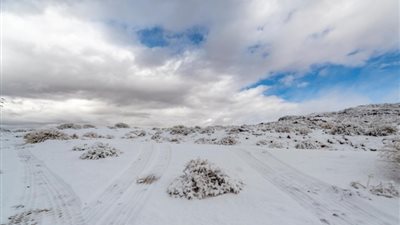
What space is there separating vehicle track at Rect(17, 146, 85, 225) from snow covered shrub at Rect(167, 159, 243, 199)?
205cm

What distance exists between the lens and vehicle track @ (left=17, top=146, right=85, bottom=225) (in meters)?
4.44

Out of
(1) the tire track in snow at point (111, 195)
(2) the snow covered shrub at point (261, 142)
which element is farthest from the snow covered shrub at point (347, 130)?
(1) the tire track in snow at point (111, 195)

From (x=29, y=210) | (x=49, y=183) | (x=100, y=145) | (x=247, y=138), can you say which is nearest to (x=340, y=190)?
(x=29, y=210)

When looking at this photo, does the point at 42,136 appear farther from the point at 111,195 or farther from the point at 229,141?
the point at 111,195

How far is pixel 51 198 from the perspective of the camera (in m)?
5.51

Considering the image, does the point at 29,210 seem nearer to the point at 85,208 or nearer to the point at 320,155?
the point at 85,208

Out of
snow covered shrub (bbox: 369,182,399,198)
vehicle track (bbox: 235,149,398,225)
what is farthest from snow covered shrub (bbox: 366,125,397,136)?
snow covered shrub (bbox: 369,182,399,198)

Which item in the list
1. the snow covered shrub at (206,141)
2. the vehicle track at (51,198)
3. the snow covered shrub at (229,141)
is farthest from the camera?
the snow covered shrub at (206,141)

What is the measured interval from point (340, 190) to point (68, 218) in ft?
18.6

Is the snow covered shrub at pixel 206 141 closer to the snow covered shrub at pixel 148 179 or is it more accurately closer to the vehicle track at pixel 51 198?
the snow covered shrub at pixel 148 179

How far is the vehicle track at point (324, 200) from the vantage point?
4008mm

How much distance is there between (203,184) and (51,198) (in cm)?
356

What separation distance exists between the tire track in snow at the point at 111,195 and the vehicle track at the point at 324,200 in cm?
386

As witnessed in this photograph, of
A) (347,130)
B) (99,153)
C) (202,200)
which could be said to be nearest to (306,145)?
(347,130)
